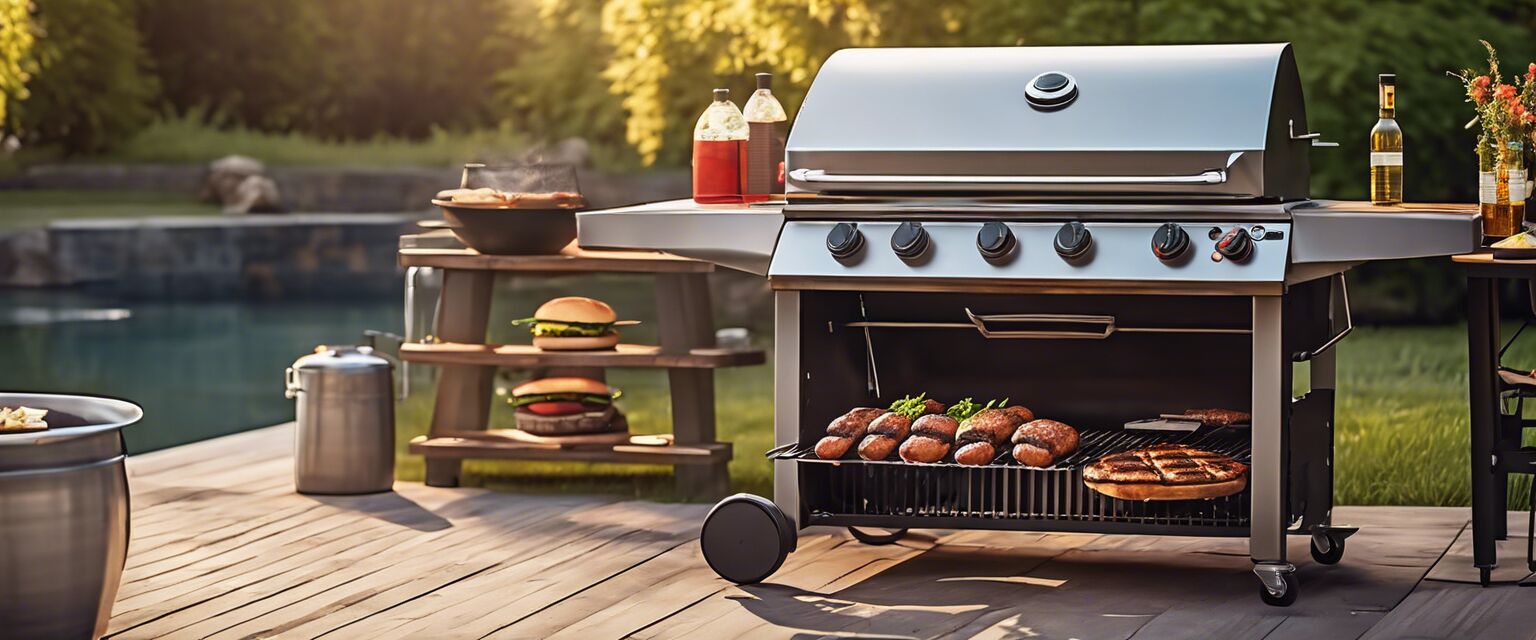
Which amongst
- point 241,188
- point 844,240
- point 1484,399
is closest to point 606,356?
point 844,240

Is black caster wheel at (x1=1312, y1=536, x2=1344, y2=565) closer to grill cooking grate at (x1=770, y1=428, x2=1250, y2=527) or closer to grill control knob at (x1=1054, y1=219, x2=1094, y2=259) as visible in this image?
grill cooking grate at (x1=770, y1=428, x2=1250, y2=527)

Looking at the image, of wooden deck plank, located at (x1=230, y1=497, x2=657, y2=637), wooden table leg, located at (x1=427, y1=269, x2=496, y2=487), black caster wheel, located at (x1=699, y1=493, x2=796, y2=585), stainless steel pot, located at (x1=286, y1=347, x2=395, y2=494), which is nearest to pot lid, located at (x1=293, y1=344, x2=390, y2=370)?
stainless steel pot, located at (x1=286, y1=347, x2=395, y2=494)

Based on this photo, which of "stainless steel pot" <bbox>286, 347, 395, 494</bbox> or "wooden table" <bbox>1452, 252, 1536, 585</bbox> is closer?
"wooden table" <bbox>1452, 252, 1536, 585</bbox>

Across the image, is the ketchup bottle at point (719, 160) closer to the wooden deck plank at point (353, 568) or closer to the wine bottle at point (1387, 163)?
the wooden deck plank at point (353, 568)

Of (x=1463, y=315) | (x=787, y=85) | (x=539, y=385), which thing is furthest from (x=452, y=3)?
(x=539, y=385)

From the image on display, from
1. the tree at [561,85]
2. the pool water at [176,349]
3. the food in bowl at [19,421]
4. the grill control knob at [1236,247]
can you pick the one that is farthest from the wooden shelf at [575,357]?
the tree at [561,85]

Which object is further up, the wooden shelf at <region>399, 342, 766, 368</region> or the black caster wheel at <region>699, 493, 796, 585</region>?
the wooden shelf at <region>399, 342, 766, 368</region>

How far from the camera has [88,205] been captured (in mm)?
20156

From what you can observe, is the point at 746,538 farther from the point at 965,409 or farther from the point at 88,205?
the point at 88,205

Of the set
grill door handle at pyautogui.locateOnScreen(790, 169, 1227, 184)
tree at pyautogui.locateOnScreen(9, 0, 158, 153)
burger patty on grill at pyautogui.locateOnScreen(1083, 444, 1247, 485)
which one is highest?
tree at pyautogui.locateOnScreen(9, 0, 158, 153)

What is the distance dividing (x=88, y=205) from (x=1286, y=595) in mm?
17775

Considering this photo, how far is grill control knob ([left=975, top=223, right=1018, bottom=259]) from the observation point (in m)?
4.39

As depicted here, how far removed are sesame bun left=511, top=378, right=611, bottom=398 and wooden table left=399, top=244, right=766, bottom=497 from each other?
12 centimetres

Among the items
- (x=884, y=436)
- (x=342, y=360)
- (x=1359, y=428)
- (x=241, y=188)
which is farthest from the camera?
(x=241, y=188)
